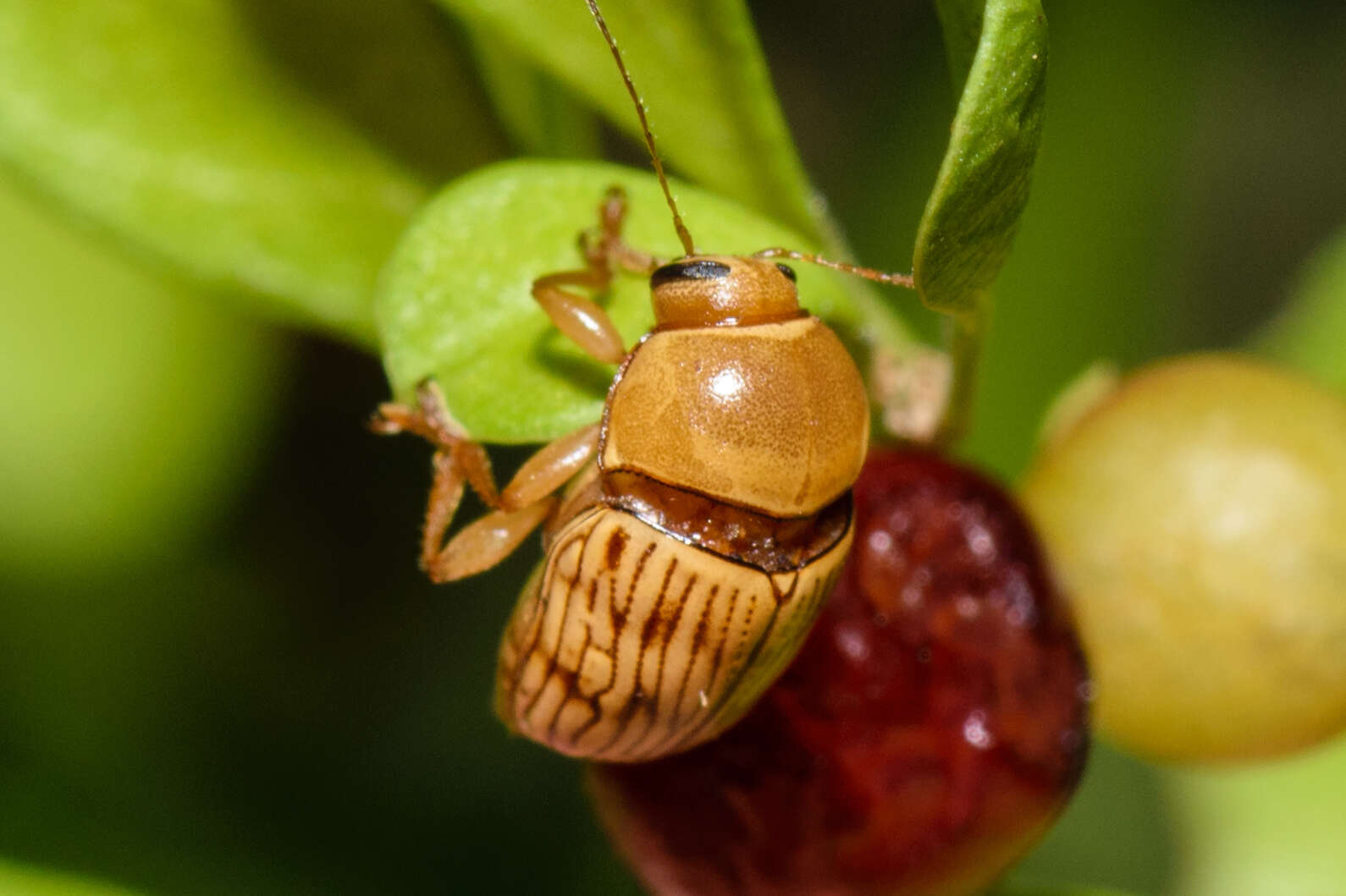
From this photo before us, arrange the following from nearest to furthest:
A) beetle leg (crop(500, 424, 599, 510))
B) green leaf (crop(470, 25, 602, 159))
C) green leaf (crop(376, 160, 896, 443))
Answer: green leaf (crop(376, 160, 896, 443)), green leaf (crop(470, 25, 602, 159)), beetle leg (crop(500, 424, 599, 510))

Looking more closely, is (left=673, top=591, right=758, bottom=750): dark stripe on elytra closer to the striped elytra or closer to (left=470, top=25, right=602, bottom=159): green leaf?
the striped elytra

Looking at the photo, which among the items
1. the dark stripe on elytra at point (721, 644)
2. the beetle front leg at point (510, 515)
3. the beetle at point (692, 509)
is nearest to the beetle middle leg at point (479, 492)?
the beetle front leg at point (510, 515)

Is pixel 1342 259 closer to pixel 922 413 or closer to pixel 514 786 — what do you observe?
pixel 922 413

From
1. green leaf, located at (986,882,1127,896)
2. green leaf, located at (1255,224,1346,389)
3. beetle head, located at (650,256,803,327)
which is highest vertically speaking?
beetle head, located at (650,256,803,327)

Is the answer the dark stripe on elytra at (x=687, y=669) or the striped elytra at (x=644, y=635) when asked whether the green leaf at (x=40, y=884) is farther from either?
the dark stripe on elytra at (x=687, y=669)

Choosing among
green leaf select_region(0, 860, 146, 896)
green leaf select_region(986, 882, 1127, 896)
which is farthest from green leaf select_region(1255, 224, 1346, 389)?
green leaf select_region(0, 860, 146, 896)

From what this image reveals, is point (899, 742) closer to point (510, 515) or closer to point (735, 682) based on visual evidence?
point (735, 682)

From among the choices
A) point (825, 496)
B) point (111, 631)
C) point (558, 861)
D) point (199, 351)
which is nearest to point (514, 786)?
point (558, 861)
